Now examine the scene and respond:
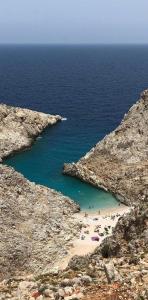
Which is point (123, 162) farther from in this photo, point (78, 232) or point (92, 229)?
point (78, 232)

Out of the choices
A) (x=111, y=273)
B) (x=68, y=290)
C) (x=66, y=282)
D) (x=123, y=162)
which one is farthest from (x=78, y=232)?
(x=68, y=290)

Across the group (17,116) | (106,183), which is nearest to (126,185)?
(106,183)

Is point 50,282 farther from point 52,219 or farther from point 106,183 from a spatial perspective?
point 106,183

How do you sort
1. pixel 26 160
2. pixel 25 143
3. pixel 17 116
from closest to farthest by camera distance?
1. pixel 26 160
2. pixel 25 143
3. pixel 17 116

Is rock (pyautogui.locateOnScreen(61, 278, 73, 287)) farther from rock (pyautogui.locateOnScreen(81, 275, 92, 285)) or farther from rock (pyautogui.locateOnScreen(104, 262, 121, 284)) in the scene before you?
rock (pyautogui.locateOnScreen(104, 262, 121, 284))

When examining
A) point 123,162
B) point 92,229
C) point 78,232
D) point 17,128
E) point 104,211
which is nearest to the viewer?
point 78,232

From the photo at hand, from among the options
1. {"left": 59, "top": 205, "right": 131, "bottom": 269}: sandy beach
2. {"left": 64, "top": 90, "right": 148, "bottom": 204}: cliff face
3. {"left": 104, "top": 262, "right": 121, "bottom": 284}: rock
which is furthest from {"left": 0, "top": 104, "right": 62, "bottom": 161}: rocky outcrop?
{"left": 104, "top": 262, "right": 121, "bottom": 284}: rock

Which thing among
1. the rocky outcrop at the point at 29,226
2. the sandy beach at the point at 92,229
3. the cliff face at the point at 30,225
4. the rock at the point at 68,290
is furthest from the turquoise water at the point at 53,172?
the rock at the point at 68,290
